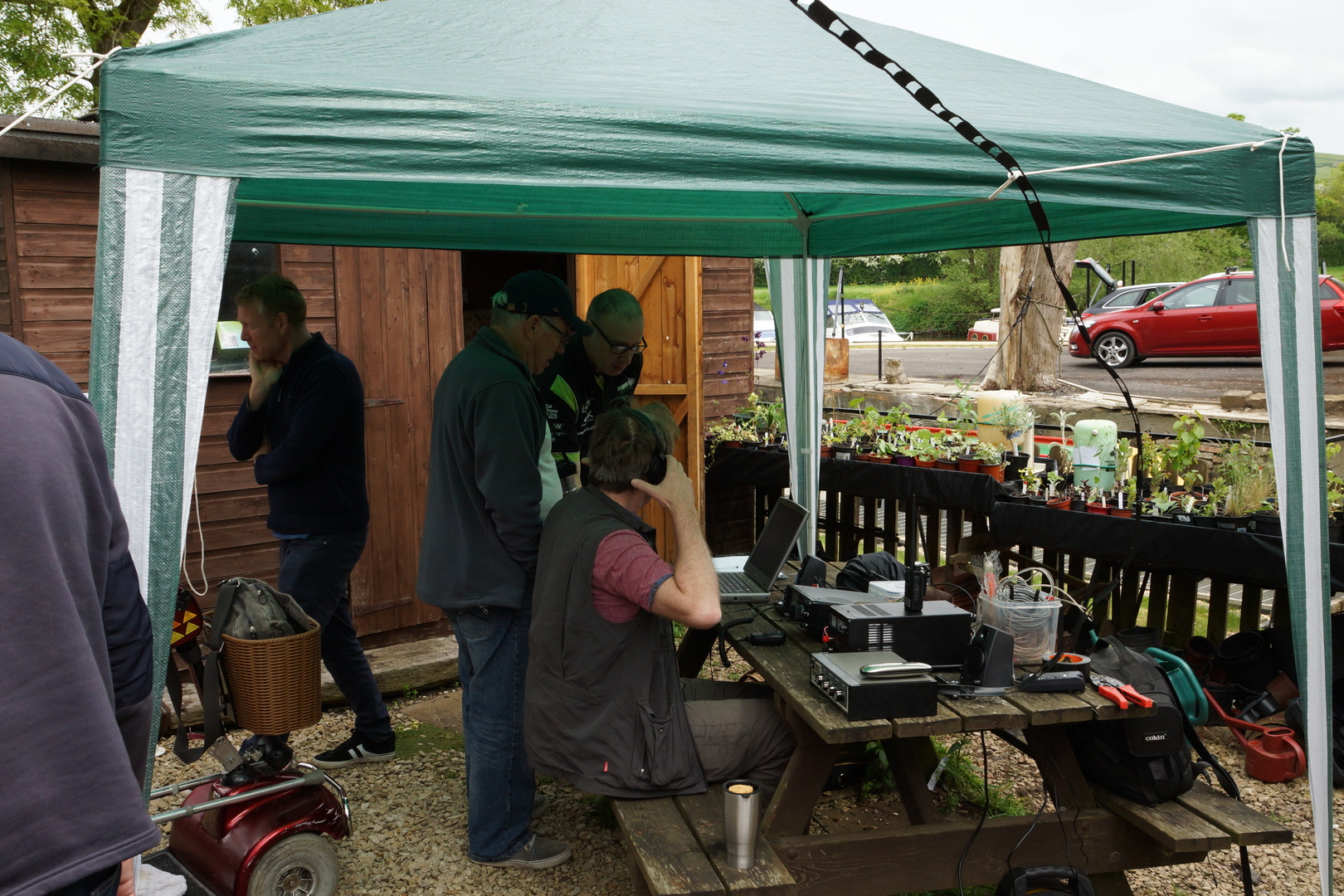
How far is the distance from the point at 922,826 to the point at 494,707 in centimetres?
126

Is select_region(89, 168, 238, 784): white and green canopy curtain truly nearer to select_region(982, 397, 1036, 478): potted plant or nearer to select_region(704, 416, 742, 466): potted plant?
select_region(704, 416, 742, 466): potted plant

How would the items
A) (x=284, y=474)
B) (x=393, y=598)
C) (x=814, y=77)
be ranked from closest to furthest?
(x=814, y=77), (x=284, y=474), (x=393, y=598)

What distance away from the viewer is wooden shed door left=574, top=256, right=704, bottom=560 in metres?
5.53

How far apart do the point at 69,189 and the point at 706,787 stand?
356cm

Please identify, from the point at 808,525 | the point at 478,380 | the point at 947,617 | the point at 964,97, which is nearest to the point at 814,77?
the point at 964,97

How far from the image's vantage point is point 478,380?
2.78m

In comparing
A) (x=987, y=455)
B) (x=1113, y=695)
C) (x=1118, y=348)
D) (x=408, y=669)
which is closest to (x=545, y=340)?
(x=1113, y=695)

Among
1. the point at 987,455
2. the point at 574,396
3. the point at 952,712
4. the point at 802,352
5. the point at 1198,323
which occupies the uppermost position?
the point at 1198,323

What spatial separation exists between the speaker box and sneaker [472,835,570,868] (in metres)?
1.38

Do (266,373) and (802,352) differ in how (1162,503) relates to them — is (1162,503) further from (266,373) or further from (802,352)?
(266,373)

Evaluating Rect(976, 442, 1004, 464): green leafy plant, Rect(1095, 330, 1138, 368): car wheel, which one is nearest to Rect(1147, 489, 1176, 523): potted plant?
Rect(976, 442, 1004, 464): green leafy plant

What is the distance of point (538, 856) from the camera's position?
3074 mm

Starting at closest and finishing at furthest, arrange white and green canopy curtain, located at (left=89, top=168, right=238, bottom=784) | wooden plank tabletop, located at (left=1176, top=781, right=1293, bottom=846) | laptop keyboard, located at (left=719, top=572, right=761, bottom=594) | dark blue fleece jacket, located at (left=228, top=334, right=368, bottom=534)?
1. white and green canopy curtain, located at (left=89, top=168, right=238, bottom=784)
2. wooden plank tabletop, located at (left=1176, top=781, right=1293, bottom=846)
3. dark blue fleece jacket, located at (left=228, top=334, right=368, bottom=534)
4. laptop keyboard, located at (left=719, top=572, right=761, bottom=594)

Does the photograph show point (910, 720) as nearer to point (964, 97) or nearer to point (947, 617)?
point (947, 617)
